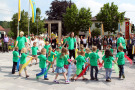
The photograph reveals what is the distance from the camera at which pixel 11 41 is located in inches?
778

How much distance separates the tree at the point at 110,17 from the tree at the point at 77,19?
127 inches

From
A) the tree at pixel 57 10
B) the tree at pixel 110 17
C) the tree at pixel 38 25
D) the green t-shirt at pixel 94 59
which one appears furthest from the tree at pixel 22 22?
the green t-shirt at pixel 94 59

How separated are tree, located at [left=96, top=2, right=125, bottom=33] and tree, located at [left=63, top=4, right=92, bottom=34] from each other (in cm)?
322

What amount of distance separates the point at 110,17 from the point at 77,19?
28.2 ft

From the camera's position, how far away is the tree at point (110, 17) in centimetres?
4112

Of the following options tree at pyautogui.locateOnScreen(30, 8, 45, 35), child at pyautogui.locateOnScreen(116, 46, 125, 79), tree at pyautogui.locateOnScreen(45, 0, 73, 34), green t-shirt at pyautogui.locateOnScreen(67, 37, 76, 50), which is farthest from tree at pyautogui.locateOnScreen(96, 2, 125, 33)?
child at pyautogui.locateOnScreen(116, 46, 125, 79)

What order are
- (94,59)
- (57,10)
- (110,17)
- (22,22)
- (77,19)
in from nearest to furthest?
(94,59) < (110,17) < (77,19) < (22,22) < (57,10)

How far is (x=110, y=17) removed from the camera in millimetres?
41219

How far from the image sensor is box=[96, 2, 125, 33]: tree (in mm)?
41125

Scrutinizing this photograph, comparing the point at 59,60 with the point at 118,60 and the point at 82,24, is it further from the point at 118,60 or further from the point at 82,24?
the point at 82,24

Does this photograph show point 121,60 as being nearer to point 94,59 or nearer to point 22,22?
point 94,59

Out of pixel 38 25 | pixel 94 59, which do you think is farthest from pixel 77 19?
pixel 94 59

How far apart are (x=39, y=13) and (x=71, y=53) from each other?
115 feet

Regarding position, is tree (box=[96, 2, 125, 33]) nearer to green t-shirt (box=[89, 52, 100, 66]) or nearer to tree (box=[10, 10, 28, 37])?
tree (box=[10, 10, 28, 37])
